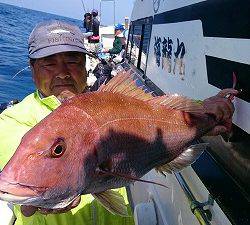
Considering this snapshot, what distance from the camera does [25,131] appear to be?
216 cm

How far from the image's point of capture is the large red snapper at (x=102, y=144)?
1.26 m

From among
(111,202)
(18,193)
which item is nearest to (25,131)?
(111,202)

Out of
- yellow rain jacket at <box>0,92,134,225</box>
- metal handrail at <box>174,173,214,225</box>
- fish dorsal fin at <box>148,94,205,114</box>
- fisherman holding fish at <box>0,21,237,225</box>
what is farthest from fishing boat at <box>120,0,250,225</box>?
yellow rain jacket at <box>0,92,134,225</box>

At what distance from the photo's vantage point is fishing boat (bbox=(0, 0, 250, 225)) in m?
1.98

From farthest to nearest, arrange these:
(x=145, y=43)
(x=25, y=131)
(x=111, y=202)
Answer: (x=145, y=43), (x=25, y=131), (x=111, y=202)

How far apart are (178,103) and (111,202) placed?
528 mm

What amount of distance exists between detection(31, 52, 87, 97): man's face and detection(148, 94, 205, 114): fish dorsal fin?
2.62 ft

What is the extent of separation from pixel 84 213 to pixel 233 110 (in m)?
1.10

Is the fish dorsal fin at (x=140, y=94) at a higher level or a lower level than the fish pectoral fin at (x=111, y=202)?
higher

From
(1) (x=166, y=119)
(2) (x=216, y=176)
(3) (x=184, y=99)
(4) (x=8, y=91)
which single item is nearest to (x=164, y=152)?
(1) (x=166, y=119)

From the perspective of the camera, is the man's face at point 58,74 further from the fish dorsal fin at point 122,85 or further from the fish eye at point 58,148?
the fish eye at point 58,148

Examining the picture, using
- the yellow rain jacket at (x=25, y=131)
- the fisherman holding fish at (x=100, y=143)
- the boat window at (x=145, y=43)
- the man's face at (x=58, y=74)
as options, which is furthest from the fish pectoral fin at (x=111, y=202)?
the boat window at (x=145, y=43)

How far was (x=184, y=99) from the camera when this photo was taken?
1733mm

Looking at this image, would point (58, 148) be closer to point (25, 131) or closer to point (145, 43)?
point (25, 131)
